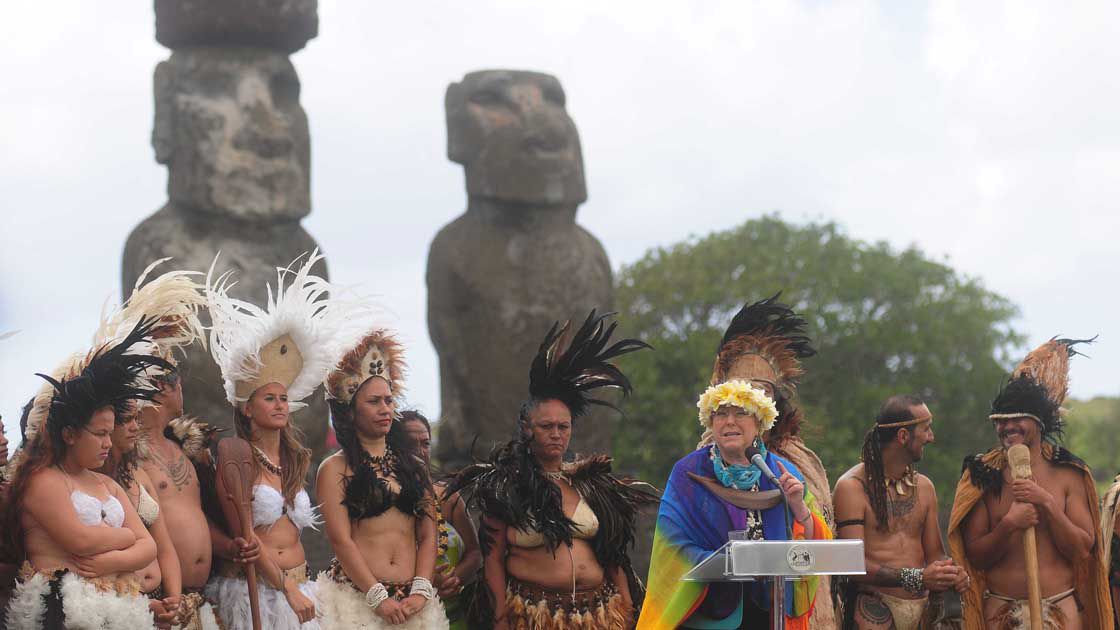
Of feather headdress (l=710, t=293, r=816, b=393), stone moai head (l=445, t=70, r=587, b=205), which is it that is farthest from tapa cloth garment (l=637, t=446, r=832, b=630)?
stone moai head (l=445, t=70, r=587, b=205)

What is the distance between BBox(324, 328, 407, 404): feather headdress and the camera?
7.80m

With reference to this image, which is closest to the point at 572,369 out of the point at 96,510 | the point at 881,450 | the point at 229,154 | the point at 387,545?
the point at 387,545

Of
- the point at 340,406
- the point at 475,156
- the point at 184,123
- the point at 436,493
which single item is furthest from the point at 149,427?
the point at 475,156

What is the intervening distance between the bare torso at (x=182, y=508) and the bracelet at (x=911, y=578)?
10.7 feet

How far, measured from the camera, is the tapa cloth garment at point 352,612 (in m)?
7.50

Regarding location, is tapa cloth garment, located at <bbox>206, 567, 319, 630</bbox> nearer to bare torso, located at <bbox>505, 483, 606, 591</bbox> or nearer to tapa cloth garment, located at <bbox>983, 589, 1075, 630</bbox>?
bare torso, located at <bbox>505, 483, 606, 591</bbox>

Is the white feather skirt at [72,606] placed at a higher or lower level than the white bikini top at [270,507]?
lower

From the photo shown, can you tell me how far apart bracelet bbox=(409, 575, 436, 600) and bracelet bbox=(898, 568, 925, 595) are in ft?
7.55

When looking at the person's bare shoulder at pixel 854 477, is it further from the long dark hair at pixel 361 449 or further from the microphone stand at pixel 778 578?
the long dark hair at pixel 361 449

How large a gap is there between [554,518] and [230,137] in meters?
7.00

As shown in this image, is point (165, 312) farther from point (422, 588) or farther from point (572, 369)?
point (572, 369)

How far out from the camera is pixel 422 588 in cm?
758

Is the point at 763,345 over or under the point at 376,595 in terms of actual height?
over

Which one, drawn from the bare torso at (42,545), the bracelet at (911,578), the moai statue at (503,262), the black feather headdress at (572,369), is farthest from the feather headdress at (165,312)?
the moai statue at (503,262)
